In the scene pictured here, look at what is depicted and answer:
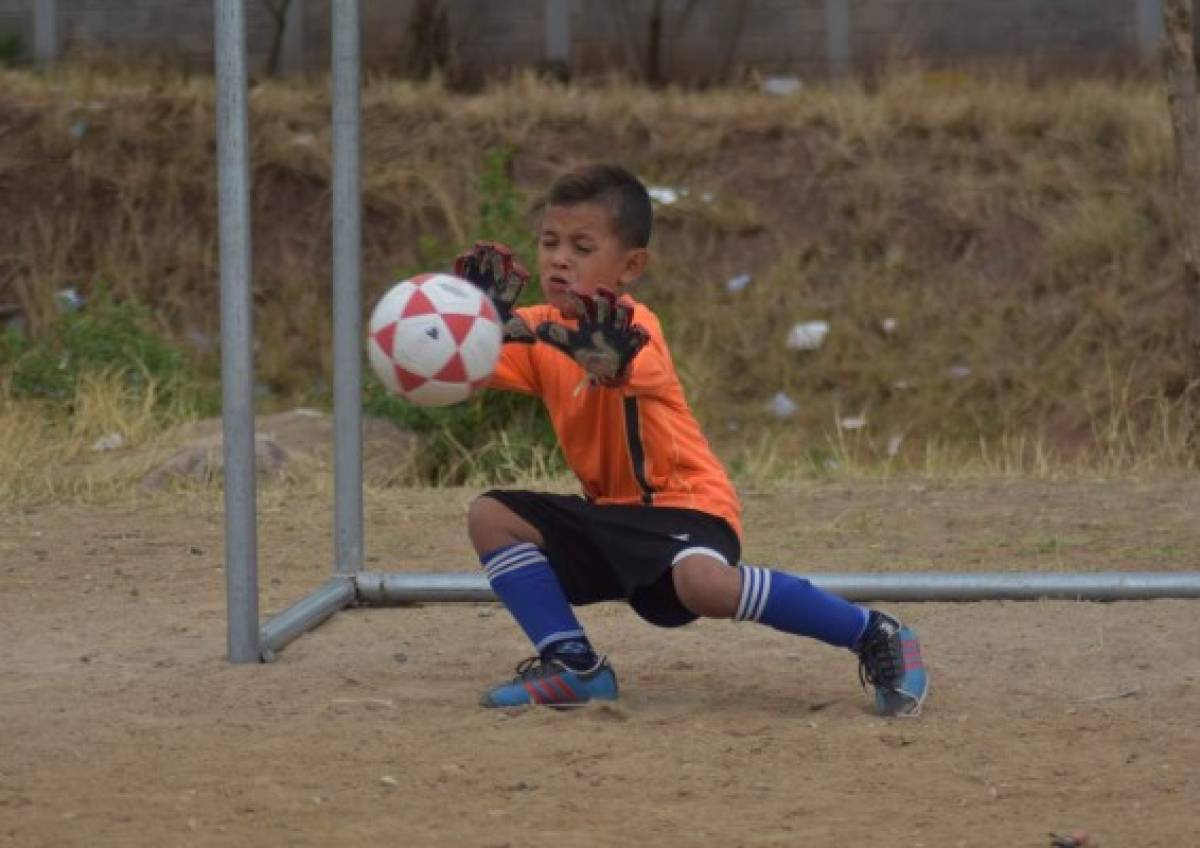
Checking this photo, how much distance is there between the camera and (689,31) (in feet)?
55.9

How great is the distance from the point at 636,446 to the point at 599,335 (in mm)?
426

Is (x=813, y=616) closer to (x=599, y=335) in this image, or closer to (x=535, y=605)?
(x=535, y=605)

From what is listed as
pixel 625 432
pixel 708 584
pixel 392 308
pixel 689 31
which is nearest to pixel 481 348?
pixel 392 308

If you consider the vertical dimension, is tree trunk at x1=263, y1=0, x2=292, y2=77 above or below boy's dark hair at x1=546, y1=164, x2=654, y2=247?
above

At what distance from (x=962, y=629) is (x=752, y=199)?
10.0 meters

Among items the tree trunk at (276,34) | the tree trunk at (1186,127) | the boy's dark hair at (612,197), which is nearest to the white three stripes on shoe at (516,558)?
the boy's dark hair at (612,197)

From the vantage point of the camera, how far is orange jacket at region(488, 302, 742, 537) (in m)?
4.46

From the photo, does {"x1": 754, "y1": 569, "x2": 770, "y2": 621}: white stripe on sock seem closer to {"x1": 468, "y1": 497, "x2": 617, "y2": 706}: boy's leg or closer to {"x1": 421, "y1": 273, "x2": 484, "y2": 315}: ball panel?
{"x1": 468, "y1": 497, "x2": 617, "y2": 706}: boy's leg

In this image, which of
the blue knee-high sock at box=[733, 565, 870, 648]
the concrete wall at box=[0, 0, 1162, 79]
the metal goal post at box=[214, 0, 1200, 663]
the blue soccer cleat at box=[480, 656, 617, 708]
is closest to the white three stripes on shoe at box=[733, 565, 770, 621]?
the blue knee-high sock at box=[733, 565, 870, 648]

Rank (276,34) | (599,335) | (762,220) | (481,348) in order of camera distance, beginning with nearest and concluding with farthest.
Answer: (599,335) < (481,348) < (762,220) < (276,34)

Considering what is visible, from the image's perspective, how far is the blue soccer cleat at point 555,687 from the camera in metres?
4.53

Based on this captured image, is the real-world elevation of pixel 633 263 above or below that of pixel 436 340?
above

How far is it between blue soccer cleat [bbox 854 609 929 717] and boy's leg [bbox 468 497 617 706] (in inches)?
22.8

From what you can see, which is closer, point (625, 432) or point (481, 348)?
point (481, 348)
